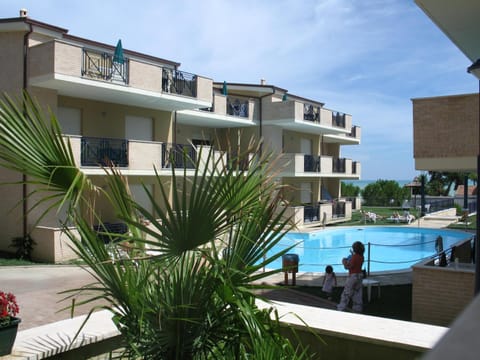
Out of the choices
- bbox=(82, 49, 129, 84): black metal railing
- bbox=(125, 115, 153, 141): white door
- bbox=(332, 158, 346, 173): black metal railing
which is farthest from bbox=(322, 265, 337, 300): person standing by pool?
bbox=(332, 158, 346, 173): black metal railing

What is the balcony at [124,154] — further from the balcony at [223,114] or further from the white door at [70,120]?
the balcony at [223,114]

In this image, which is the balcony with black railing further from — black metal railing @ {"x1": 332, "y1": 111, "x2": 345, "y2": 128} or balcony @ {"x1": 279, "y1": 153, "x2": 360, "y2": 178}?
black metal railing @ {"x1": 332, "y1": 111, "x2": 345, "y2": 128}

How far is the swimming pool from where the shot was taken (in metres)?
20.4

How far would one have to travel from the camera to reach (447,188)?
5656 cm

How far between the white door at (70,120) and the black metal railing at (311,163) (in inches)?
567

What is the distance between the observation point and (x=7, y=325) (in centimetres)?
474

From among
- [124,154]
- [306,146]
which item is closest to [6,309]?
[124,154]

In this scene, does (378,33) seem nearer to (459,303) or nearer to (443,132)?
(443,132)

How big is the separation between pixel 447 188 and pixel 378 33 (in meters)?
44.7

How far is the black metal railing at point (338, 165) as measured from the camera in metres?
33.9

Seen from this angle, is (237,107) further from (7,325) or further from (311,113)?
(7,325)

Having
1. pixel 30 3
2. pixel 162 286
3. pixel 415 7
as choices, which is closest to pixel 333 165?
pixel 30 3

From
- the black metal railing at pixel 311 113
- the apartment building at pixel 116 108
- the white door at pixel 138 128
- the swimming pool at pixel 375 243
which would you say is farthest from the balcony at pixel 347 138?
the white door at pixel 138 128

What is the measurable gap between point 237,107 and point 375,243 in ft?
35.3
